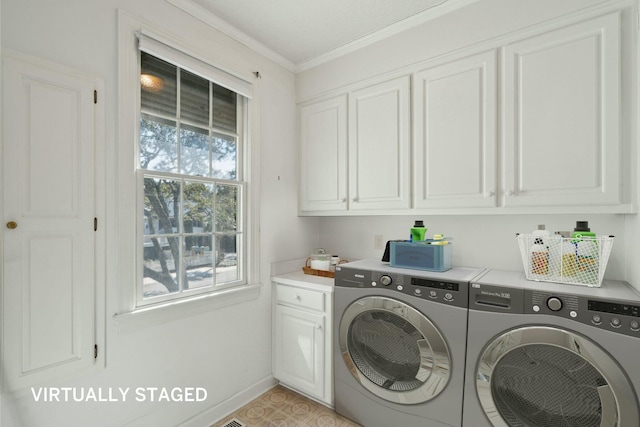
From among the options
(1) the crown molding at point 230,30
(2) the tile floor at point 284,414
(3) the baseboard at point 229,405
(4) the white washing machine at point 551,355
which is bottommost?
(2) the tile floor at point 284,414

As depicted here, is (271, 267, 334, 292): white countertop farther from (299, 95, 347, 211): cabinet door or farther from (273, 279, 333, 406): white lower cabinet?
(299, 95, 347, 211): cabinet door

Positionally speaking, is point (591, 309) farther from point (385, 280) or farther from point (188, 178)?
point (188, 178)

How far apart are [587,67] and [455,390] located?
1.71 meters

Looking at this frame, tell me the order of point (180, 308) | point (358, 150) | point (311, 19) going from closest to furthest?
point (180, 308) < point (311, 19) < point (358, 150)

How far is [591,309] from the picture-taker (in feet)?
4.11

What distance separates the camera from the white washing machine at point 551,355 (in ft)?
3.94

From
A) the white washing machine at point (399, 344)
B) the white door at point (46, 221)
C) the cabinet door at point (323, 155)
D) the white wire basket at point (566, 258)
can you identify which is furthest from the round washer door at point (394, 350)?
the white door at point (46, 221)

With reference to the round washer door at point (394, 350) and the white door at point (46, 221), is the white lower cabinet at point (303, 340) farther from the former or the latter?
the white door at point (46, 221)

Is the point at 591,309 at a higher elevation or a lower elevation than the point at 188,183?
lower

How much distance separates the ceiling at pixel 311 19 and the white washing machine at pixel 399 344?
160cm

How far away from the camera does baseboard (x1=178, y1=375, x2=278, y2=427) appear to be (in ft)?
6.20

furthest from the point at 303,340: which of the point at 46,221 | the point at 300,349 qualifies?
the point at 46,221

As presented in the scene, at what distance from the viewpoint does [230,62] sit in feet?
6.91

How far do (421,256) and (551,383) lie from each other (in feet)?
2.61
